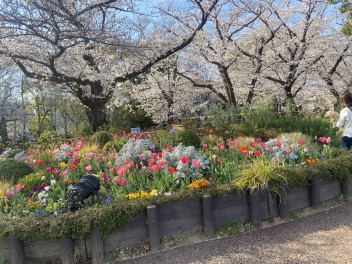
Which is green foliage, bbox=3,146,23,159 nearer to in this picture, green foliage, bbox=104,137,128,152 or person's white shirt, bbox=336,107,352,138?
green foliage, bbox=104,137,128,152

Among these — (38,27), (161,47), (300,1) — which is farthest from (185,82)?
(38,27)

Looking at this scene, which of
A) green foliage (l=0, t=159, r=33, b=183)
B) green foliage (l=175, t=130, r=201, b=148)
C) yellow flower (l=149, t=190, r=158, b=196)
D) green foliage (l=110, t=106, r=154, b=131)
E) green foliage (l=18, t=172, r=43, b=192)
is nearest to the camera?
yellow flower (l=149, t=190, r=158, b=196)

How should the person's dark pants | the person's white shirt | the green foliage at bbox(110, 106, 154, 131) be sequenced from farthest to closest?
the green foliage at bbox(110, 106, 154, 131) < the person's dark pants < the person's white shirt

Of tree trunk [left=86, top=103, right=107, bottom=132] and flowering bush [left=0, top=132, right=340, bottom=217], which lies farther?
tree trunk [left=86, top=103, right=107, bottom=132]

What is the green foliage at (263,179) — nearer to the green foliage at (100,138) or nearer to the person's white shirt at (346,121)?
the person's white shirt at (346,121)

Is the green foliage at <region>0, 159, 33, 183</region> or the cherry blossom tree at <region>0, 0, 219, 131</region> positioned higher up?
the cherry blossom tree at <region>0, 0, 219, 131</region>

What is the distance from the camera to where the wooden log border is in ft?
8.54

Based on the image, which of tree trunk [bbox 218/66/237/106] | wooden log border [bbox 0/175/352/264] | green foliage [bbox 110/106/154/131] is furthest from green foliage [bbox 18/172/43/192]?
green foliage [bbox 110/106/154/131]

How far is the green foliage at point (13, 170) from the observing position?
415 centimetres

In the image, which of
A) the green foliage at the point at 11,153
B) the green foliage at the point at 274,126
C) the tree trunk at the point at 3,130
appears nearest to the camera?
the green foliage at the point at 274,126

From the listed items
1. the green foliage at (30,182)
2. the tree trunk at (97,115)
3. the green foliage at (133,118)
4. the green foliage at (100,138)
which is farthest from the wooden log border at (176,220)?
the green foliage at (133,118)

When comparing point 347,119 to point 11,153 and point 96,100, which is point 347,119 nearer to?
point 11,153

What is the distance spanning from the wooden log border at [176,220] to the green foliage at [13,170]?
180cm

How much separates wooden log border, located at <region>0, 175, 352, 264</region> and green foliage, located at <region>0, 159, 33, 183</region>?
1.80 m
